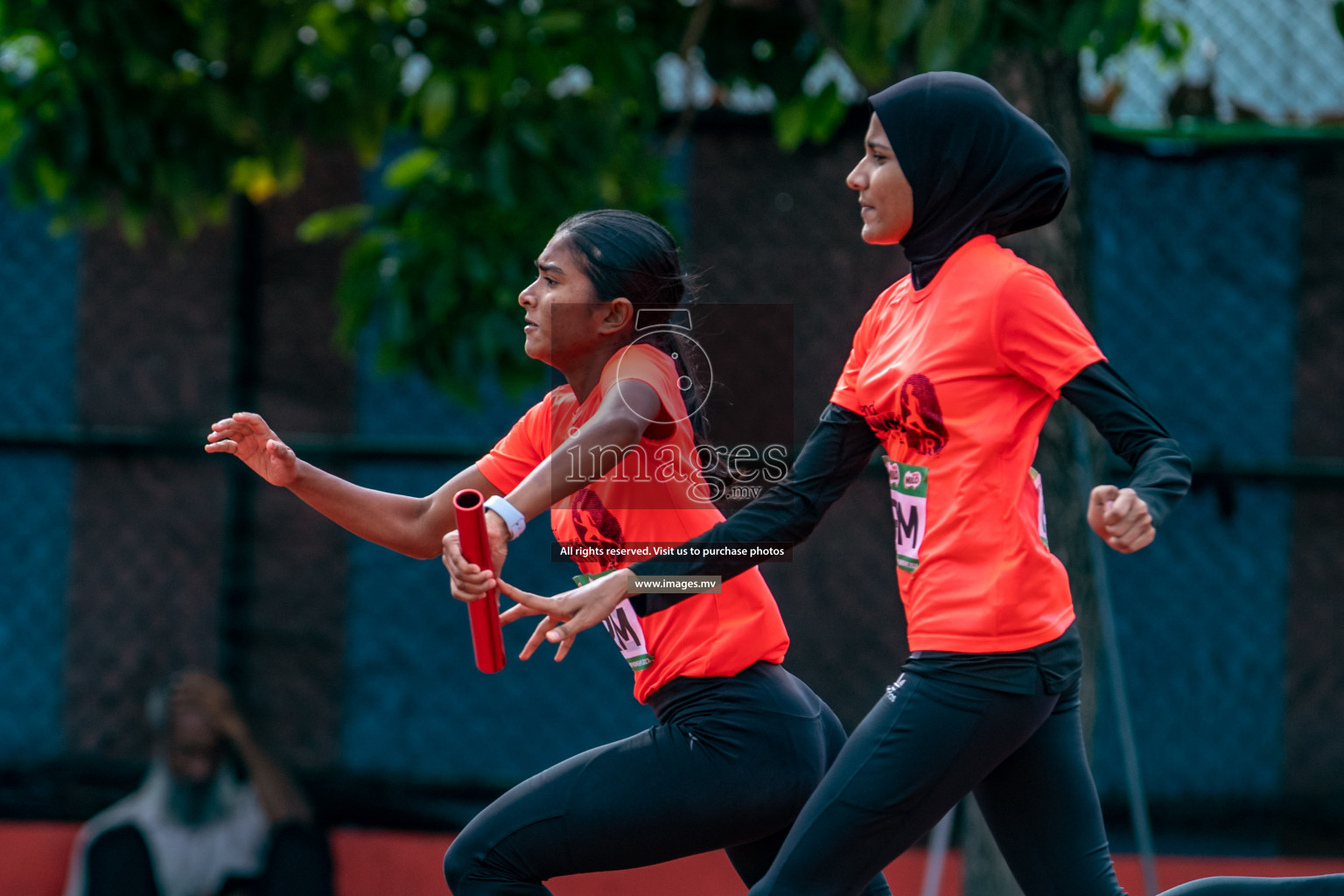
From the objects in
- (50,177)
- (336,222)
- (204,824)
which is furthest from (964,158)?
(204,824)

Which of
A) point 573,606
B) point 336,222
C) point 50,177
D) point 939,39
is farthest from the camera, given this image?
point 336,222

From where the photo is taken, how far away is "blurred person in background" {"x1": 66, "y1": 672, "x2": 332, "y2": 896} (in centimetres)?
468

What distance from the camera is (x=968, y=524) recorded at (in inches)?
87.4

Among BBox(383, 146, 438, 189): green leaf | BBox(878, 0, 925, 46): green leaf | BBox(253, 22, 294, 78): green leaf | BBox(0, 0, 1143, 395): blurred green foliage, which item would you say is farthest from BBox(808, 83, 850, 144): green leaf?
BBox(253, 22, 294, 78): green leaf

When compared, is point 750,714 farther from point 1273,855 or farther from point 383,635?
point 1273,855

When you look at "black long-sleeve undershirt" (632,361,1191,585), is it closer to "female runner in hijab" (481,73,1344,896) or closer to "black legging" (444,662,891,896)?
"female runner in hijab" (481,73,1344,896)

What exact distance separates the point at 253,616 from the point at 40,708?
965 millimetres

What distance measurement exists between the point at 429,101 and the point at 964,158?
1.89m

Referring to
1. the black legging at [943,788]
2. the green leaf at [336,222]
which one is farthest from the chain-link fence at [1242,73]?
the black legging at [943,788]

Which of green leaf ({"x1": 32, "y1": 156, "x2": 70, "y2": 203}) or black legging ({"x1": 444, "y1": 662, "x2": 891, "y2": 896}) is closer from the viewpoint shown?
black legging ({"x1": 444, "y1": 662, "x2": 891, "y2": 896})

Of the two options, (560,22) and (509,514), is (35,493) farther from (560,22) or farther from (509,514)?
(509,514)

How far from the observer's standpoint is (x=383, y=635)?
18.1 feet

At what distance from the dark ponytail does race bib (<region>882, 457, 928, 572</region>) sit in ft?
1.11

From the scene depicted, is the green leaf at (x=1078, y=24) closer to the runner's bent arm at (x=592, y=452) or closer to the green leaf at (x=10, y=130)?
the runner's bent arm at (x=592, y=452)
